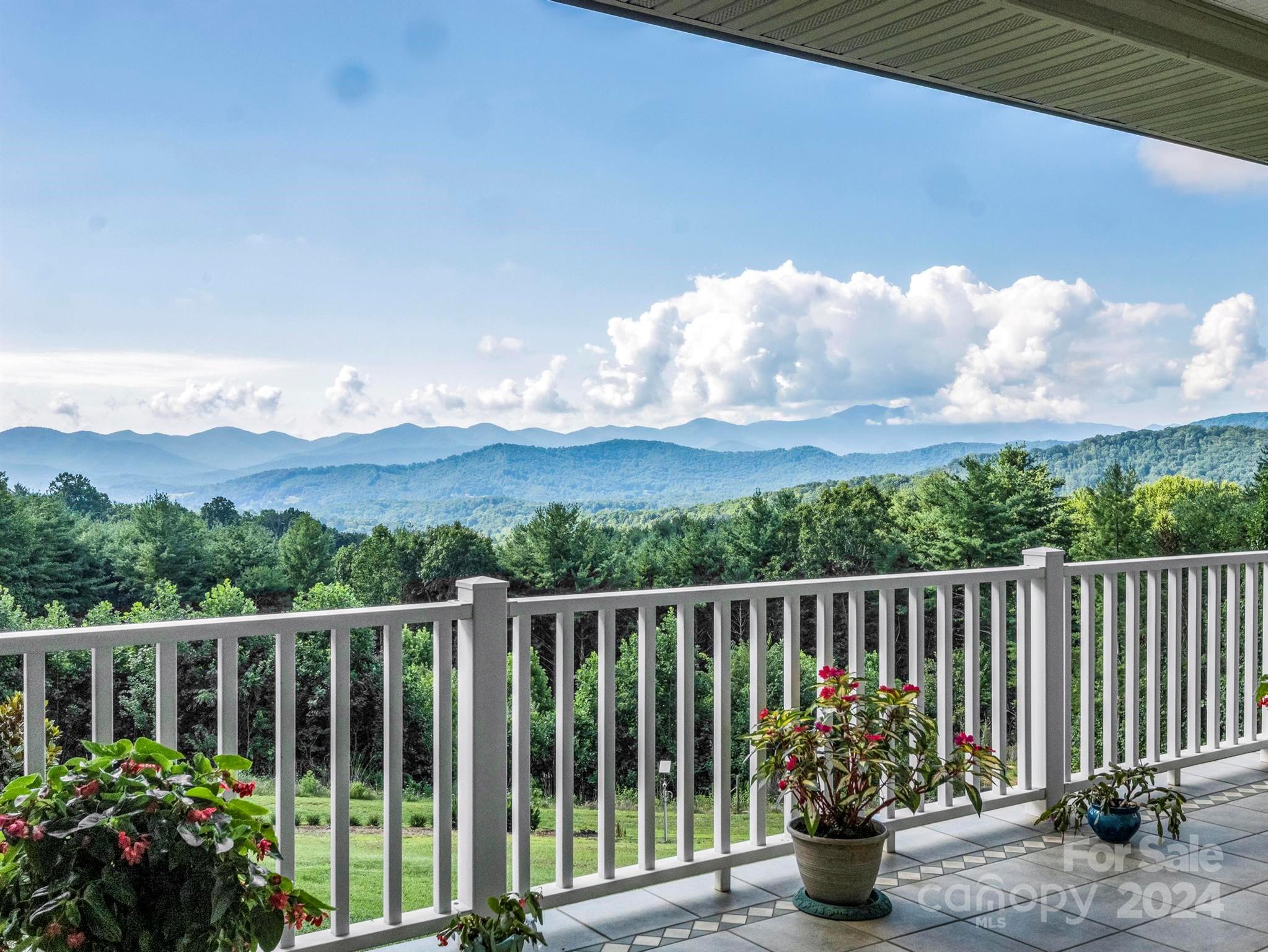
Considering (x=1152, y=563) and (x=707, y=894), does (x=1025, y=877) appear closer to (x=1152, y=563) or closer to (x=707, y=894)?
(x=707, y=894)

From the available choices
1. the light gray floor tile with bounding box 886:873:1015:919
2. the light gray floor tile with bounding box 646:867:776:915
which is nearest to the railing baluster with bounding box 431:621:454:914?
the light gray floor tile with bounding box 646:867:776:915

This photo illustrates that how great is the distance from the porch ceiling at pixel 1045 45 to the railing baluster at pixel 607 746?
1.72m

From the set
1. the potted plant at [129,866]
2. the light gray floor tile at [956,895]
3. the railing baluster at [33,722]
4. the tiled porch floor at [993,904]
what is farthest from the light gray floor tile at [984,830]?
the railing baluster at [33,722]

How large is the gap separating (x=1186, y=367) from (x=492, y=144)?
19898mm

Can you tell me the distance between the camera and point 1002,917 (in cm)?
295

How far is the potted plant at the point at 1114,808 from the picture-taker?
354cm

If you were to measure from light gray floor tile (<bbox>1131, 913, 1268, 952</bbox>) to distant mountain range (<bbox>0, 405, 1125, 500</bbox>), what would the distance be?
19.0 metres

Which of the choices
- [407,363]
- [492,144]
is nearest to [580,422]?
[407,363]

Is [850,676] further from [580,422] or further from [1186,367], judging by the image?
[1186,367]

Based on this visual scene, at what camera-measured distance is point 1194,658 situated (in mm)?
4461

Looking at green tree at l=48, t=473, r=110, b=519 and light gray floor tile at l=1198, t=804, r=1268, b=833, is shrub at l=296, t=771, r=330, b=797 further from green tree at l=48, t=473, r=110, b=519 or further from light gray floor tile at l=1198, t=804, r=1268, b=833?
light gray floor tile at l=1198, t=804, r=1268, b=833

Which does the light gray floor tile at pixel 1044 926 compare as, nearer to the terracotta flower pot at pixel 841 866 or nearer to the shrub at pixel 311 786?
the terracotta flower pot at pixel 841 866

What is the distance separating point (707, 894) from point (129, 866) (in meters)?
1.82

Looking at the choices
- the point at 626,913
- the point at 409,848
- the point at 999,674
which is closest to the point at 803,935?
the point at 626,913
